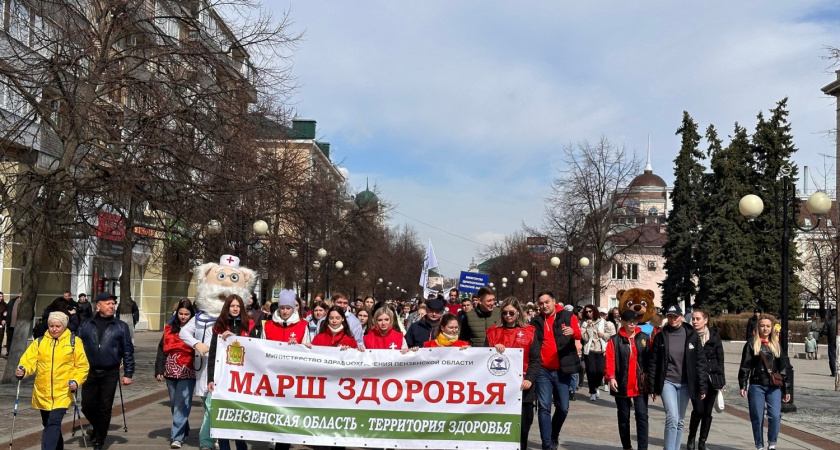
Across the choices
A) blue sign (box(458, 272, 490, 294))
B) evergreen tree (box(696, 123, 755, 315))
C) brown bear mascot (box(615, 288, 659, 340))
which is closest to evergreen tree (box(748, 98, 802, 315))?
evergreen tree (box(696, 123, 755, 315))

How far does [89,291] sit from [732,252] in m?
39.2

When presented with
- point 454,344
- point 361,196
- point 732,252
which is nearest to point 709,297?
point 732,252

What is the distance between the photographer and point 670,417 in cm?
985

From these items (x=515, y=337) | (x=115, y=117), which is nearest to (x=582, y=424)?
(x=515, y=337)

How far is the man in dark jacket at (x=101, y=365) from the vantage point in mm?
9898

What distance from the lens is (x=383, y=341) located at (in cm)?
1010

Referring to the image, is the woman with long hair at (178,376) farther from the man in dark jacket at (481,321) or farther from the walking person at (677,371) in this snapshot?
the walking person at (677,371)

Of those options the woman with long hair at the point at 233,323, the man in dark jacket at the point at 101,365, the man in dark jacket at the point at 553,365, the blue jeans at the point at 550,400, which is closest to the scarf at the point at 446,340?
the man in dark jacket at the point at 553,365

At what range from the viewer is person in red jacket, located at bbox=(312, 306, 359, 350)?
9.52m

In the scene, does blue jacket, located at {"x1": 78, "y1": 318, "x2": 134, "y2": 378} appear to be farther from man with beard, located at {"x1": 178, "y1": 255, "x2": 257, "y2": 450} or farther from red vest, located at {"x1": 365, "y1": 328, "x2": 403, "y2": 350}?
red vest, located at {"x1": 365, "y1": 328, "x2": 403, "y2": 350}

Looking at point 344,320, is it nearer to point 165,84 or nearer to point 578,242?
point 165,84

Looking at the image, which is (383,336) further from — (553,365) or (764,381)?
(764,381)

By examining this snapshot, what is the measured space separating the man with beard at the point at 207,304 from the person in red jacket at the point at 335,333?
1.26m

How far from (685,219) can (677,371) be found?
56.9 metres
